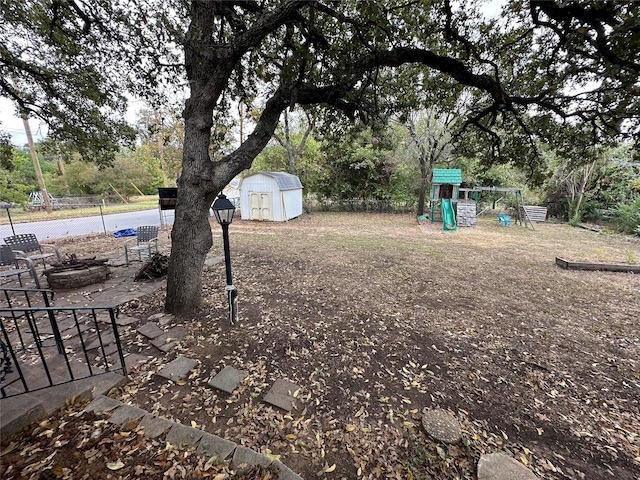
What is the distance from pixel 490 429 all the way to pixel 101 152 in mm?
10210

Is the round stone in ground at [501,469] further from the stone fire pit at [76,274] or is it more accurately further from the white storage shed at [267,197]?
the white storage shed at [267,197]

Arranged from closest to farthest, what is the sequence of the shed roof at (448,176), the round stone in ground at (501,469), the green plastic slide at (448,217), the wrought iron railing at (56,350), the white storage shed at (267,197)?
the round stone in ground at (501,469) < the wrought iron railing at (56,350) < the green plastic slide at (448,217) < the shed roof at (448,176) < the white storage shed at (267,197)

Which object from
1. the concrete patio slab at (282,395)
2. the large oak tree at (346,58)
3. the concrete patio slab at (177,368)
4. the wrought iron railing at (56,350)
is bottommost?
the concrete patio slab at (282,395)

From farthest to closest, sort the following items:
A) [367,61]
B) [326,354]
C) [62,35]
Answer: [62,35], [367,61], [326,354]

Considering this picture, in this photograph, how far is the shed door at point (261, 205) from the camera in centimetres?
1388

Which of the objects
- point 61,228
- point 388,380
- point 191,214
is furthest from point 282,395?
point 61,228

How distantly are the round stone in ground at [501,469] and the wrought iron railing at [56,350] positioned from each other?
3.54 meters

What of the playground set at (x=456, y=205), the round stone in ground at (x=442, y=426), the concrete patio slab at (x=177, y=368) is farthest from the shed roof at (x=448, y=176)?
the concrete patio slab at (x=177, y=368)

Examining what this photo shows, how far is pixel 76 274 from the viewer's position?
5027mm

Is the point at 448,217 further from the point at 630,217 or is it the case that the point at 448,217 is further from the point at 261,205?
the point at 261,205

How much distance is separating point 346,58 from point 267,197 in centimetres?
1026

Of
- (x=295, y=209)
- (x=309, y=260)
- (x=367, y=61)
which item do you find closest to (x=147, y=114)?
(x=295, y=209)

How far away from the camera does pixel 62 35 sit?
4.71 m

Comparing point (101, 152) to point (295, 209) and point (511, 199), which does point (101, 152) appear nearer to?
point (295, 209)
